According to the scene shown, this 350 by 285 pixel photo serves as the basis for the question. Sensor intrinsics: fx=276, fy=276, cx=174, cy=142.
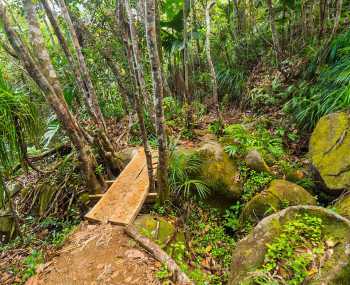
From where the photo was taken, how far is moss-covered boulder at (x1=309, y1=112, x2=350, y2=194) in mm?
3512

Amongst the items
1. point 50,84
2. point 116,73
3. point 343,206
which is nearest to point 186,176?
point 343,206

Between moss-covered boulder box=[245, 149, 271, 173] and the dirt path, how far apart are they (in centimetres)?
230

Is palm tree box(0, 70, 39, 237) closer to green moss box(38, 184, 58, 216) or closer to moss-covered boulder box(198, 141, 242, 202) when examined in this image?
green moss box(38, 184, 58, 216)

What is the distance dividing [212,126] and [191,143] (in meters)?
0.76

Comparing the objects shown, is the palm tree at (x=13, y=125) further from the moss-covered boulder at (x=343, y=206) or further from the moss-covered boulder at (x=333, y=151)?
the moss-covered boulder at (x=333, y=151)

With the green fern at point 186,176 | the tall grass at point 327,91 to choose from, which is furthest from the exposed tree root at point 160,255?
the tall grass at point 327,91

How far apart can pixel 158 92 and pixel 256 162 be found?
2.13 m

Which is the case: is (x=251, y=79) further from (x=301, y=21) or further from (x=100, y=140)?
(x=100, y=140)

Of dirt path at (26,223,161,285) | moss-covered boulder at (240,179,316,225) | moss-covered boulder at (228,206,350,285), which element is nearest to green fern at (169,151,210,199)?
moss-covered boulder at (240,179,316,225)

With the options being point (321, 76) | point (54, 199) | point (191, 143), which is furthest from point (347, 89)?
point (54, 199)

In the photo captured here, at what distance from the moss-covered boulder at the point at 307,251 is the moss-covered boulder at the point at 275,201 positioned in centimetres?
86

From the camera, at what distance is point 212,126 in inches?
239

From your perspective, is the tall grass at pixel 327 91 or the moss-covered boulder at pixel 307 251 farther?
the tall grass at pixel 327 91

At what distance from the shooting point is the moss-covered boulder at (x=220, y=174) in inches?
166
